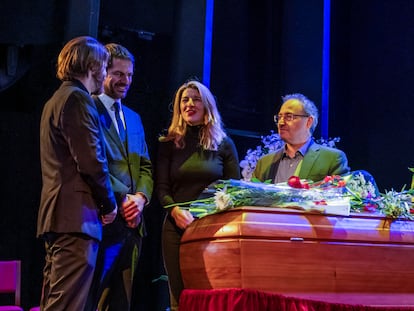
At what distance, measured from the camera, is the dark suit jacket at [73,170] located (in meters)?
2.37

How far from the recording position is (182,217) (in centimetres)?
290

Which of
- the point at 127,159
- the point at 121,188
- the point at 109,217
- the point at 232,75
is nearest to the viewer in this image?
the point at 109,217

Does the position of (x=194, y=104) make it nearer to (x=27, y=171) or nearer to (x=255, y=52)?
(x=27, y=171)

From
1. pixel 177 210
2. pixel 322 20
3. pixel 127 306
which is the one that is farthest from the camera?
pixel 322 20

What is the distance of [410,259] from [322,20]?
3580mm

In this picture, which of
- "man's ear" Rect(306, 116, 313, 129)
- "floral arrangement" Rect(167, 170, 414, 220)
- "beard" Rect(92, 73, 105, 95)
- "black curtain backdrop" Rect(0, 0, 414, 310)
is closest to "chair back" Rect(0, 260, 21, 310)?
"black curtain backdrop" Rect(0, 0, 414, 310)

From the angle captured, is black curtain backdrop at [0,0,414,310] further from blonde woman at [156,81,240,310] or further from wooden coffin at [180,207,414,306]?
wooden coffin at [180,207,414,306]

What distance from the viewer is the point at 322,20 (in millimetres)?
5523

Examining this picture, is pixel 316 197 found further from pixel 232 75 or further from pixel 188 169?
pixel 232 75

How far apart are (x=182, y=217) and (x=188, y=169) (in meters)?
0.35

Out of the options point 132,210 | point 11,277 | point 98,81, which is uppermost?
point 98,81

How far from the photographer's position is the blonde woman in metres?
3.15

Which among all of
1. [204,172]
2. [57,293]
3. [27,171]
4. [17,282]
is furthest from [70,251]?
[27,171]

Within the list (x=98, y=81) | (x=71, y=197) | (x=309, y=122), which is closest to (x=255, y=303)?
(x=71, y=197)
